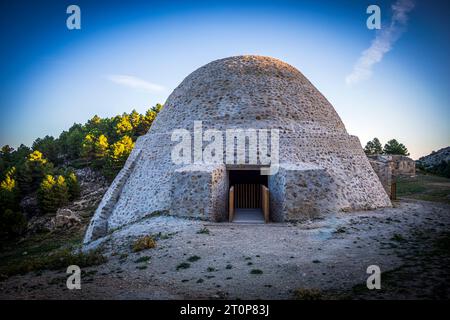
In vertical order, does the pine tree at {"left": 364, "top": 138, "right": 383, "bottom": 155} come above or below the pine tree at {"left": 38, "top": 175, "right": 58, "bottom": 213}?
above

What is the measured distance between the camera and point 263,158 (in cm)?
1435

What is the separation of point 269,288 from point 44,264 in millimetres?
7008

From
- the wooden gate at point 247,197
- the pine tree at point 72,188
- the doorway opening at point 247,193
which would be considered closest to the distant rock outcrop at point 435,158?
the doorway opening at point 247,193

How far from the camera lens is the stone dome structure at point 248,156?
496 inches

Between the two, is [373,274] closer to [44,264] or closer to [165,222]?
[165,222]

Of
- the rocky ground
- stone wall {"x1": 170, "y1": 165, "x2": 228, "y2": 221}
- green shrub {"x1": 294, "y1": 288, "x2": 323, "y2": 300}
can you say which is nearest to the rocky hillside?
stone wall {"x1": 170, "y1": 165, "x2": 228, "y2": 221}

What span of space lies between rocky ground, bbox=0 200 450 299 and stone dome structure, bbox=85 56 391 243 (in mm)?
1706

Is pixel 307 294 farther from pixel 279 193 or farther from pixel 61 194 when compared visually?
pixel 61 194

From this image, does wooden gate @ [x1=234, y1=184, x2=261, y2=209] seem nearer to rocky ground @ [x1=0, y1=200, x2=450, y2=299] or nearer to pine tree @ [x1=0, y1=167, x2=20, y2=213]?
rocky ground @ [x1=0, y1=200, x2=450, y2=299]

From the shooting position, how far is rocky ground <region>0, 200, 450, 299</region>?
224 inches

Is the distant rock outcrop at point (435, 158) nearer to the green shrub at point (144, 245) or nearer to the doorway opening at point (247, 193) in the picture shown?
the doorway opening at point (247, 193)

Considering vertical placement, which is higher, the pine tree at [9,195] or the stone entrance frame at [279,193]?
the stone entrance frame at [279,193]

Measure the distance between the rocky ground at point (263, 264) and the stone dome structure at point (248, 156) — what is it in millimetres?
1706

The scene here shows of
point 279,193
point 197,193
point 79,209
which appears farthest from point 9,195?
point 279,193
